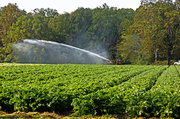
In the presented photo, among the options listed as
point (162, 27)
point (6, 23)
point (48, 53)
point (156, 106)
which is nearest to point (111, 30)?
point (48, 53)

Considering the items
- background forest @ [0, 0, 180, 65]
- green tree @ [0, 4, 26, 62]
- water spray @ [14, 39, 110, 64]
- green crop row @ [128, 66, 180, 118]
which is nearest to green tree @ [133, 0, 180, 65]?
background forest @ [0, 0, 180, 65]

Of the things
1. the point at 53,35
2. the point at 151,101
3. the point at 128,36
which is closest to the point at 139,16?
the point at 128,36

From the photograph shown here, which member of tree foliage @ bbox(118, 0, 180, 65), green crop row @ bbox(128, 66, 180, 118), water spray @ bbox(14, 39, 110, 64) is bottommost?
green crop row @ bbox(128, 66, 180, 118)

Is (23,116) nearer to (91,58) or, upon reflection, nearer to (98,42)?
(91,58)

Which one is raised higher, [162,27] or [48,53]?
[162,27]

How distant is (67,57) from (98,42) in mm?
13430

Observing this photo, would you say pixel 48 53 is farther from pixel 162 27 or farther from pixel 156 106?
pixel 156 106

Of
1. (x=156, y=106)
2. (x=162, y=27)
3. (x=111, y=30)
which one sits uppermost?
(x=111, y=30)

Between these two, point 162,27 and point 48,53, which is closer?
point 162,27

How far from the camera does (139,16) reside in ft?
159

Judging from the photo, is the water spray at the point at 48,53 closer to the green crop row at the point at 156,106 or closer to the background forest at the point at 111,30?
the background forest at the point at 111,30

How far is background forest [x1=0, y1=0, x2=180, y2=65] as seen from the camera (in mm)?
38812

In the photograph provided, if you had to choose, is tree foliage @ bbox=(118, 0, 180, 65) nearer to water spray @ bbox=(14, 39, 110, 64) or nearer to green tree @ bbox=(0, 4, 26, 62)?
water spray @ bbox=(14, 39, 110, 64)

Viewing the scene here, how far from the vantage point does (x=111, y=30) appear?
61188 mm
